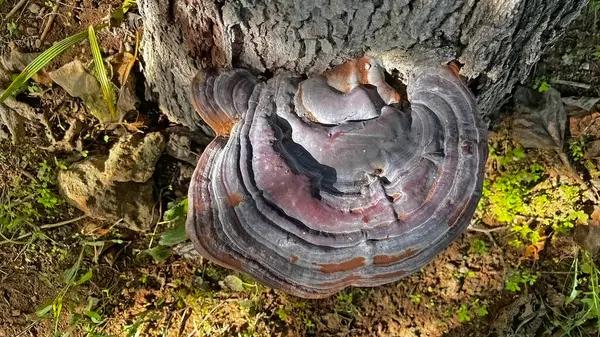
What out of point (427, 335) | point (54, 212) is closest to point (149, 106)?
point (54, 212)

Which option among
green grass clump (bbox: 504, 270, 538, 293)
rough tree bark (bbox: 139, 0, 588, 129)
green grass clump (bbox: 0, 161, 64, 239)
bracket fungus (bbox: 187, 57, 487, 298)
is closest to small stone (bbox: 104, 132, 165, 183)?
green grass clump (bbox: 0, 161, 64, 239)

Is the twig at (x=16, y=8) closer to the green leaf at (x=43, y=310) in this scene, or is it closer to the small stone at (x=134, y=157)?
the small stone at (x=134, y=157)

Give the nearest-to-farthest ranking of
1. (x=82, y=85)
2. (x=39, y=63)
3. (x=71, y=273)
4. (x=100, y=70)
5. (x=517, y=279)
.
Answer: (x=39, y=63) → (x=100, y=70) → (x=82, y=85) → (x=71, y=273) → (x=517, y=279)

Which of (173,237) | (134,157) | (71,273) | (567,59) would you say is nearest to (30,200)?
(71,273)

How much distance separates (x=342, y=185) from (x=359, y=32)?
534 millimetres

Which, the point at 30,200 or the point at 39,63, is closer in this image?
the point at 39,63

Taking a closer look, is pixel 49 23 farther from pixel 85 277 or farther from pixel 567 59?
pixel 567 59

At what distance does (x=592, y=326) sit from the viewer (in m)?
2.96

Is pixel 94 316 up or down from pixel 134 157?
down

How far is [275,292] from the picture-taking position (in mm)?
3018

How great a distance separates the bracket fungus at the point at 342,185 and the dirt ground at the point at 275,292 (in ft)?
3.83

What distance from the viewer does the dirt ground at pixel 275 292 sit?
2.87 meters

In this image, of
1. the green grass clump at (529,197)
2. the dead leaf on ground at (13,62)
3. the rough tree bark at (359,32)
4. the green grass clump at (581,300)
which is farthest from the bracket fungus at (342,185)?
the green grass clump at (581,300)

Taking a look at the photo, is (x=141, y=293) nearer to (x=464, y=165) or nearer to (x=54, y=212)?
(x=54, y=212)
